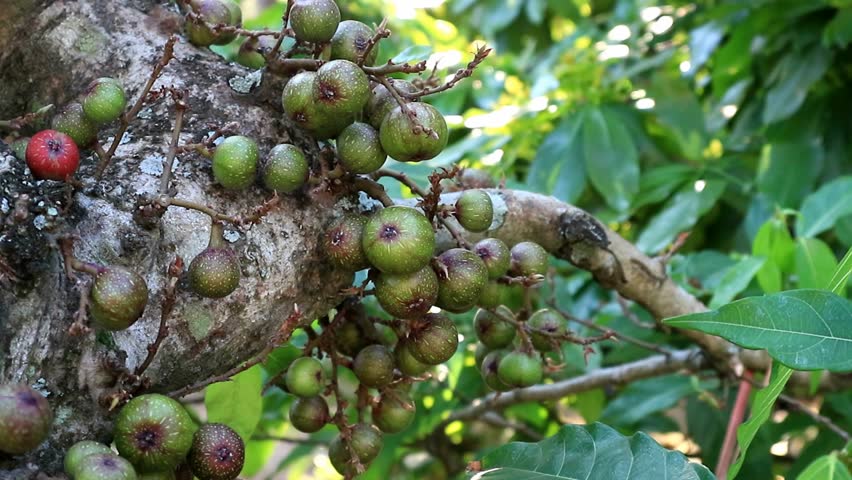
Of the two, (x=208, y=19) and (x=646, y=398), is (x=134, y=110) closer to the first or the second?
(x=208, y=19)

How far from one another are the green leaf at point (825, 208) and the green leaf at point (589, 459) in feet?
3.24

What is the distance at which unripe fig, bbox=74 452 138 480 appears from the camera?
801 mm

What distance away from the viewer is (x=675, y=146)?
109 inches

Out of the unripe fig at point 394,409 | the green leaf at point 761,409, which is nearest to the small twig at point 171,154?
the unripe fig at point 394,409

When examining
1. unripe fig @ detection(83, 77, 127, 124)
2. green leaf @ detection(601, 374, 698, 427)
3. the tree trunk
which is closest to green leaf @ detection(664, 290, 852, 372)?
the tree trunk

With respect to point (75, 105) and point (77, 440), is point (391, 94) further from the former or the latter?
point (77, 440)

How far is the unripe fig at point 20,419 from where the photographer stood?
76 centimetres

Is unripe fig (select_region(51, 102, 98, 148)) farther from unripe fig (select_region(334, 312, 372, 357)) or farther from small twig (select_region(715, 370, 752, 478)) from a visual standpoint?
small twig (select_region(715, 370, 752, 478))

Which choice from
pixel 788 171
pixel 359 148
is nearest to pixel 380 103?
pixel 359 148

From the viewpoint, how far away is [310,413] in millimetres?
1236

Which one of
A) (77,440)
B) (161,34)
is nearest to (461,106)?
(161,34)

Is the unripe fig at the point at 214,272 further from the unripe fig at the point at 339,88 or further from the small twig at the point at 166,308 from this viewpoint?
the unripe fig at the point at 339,88

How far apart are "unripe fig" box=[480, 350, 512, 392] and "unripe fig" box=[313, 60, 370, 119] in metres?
0.48

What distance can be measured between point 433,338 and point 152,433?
1.21 ft
